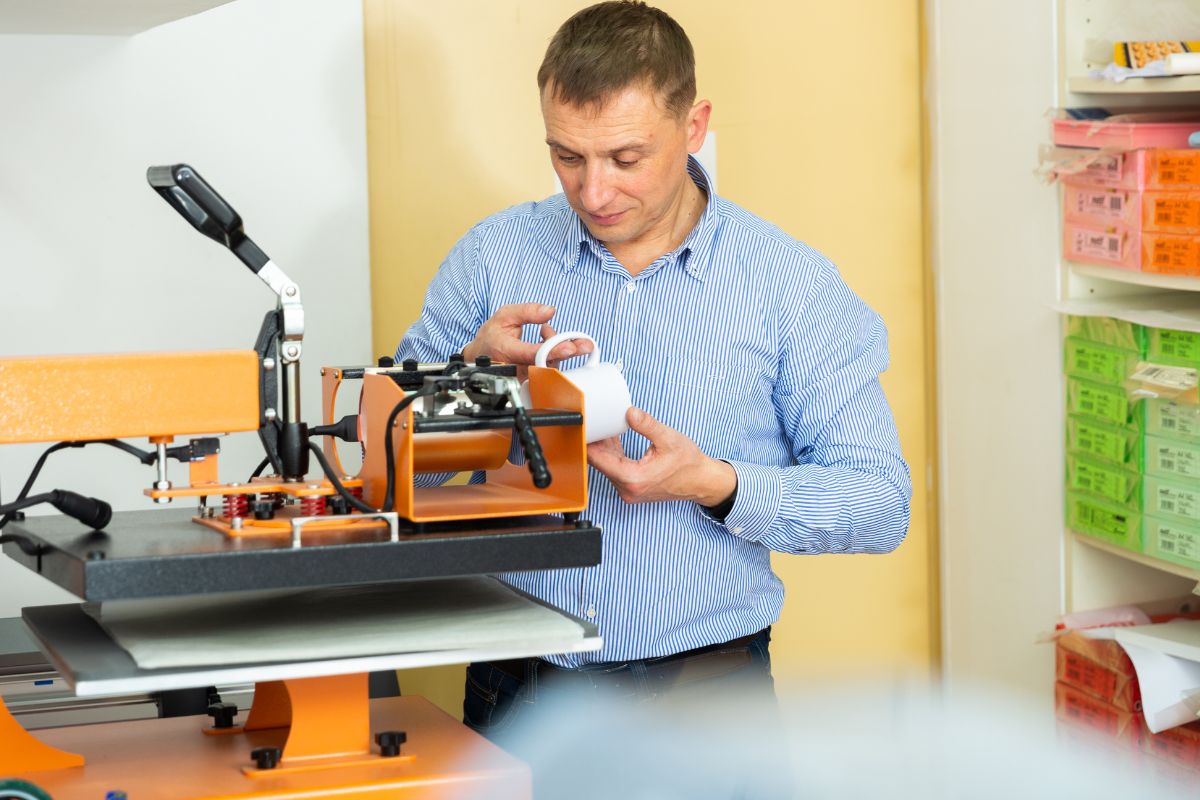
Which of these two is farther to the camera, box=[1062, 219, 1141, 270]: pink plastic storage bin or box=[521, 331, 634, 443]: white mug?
box=[1062, 219, 1141, 270]: pink plastic storage bin

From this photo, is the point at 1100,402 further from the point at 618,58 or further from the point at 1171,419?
the point at 618,58

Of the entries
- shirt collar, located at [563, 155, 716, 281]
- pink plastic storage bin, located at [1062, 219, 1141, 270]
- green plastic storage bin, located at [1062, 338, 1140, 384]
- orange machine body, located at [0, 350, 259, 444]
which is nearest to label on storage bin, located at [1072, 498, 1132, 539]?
green plastic storage bin, located at [1062, 338, 1140, 384]

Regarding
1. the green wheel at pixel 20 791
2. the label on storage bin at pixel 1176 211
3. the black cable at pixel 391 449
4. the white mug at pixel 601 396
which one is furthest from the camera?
the label on storage bin at pixel 1176 211

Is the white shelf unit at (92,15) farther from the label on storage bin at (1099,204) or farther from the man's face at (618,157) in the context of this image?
the label on storage bin at (1099,204)

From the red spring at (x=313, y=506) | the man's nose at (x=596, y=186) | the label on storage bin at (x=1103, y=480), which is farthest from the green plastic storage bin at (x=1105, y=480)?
the red spring at (x=313, y=506)

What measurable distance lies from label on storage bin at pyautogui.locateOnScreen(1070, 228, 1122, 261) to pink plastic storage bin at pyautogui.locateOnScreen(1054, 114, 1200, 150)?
15 centimetres

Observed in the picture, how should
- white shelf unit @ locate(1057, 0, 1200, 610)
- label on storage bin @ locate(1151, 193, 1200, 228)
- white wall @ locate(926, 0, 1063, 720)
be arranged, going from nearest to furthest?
label on storage bin @ locate(1151, 193, 1200, 228) < white shelf unit @ locate(1057, 0, 1200, 610) < white wall @ locate(926, 0, 1063, 720)

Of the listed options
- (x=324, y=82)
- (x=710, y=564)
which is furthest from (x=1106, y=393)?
(x=324, y=82)

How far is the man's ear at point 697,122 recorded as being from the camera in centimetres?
187

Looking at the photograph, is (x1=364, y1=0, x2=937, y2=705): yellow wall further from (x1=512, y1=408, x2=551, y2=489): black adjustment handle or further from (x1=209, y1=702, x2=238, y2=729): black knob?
(x1=512, y1=408, x2=551, y2=489): black adjustment handle

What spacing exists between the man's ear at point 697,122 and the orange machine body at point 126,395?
31.3 inches

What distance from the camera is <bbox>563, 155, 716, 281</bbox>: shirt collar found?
1.88 meters

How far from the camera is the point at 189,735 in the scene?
143 cm

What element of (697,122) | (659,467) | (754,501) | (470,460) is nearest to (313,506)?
(470,460)
